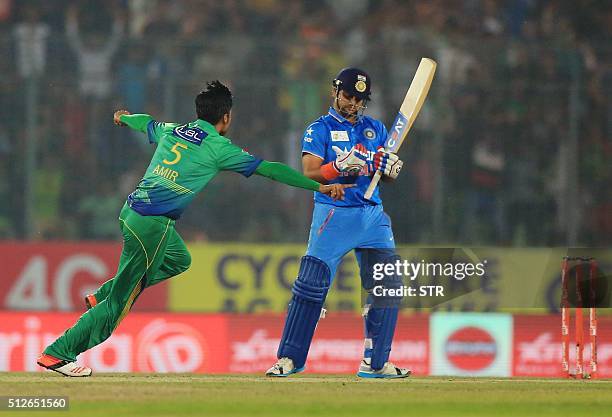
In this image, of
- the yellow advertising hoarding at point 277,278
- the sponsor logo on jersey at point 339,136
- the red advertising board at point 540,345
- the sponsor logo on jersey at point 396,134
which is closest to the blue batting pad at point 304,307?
the sponsor logo on jersey at point 339,136

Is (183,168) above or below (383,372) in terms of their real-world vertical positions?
above

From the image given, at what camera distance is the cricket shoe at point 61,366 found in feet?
21.5

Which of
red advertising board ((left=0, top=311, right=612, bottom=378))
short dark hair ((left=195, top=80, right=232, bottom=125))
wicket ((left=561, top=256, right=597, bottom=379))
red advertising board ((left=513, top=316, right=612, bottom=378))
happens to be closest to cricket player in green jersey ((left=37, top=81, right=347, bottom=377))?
short dark hair ((left=195, top=80, right=232, bottom=125))

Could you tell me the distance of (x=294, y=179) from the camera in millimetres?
6391

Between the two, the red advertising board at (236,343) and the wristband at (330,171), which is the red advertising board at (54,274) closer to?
the red advertising board at (236,343)

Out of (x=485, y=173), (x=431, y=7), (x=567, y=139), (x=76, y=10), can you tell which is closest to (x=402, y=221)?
(x=485, y=173)

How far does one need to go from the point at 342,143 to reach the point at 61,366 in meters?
1.82

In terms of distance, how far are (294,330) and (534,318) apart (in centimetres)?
393

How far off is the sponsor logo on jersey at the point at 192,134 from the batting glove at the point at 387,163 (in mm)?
903

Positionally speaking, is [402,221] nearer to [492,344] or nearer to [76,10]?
[492,344]

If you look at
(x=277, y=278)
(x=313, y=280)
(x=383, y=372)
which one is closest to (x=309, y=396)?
(x=313, y=280)

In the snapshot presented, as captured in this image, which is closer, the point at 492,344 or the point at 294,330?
the point at 294,330

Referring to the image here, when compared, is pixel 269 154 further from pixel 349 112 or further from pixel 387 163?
pixel 387 163

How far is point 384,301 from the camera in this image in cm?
702
